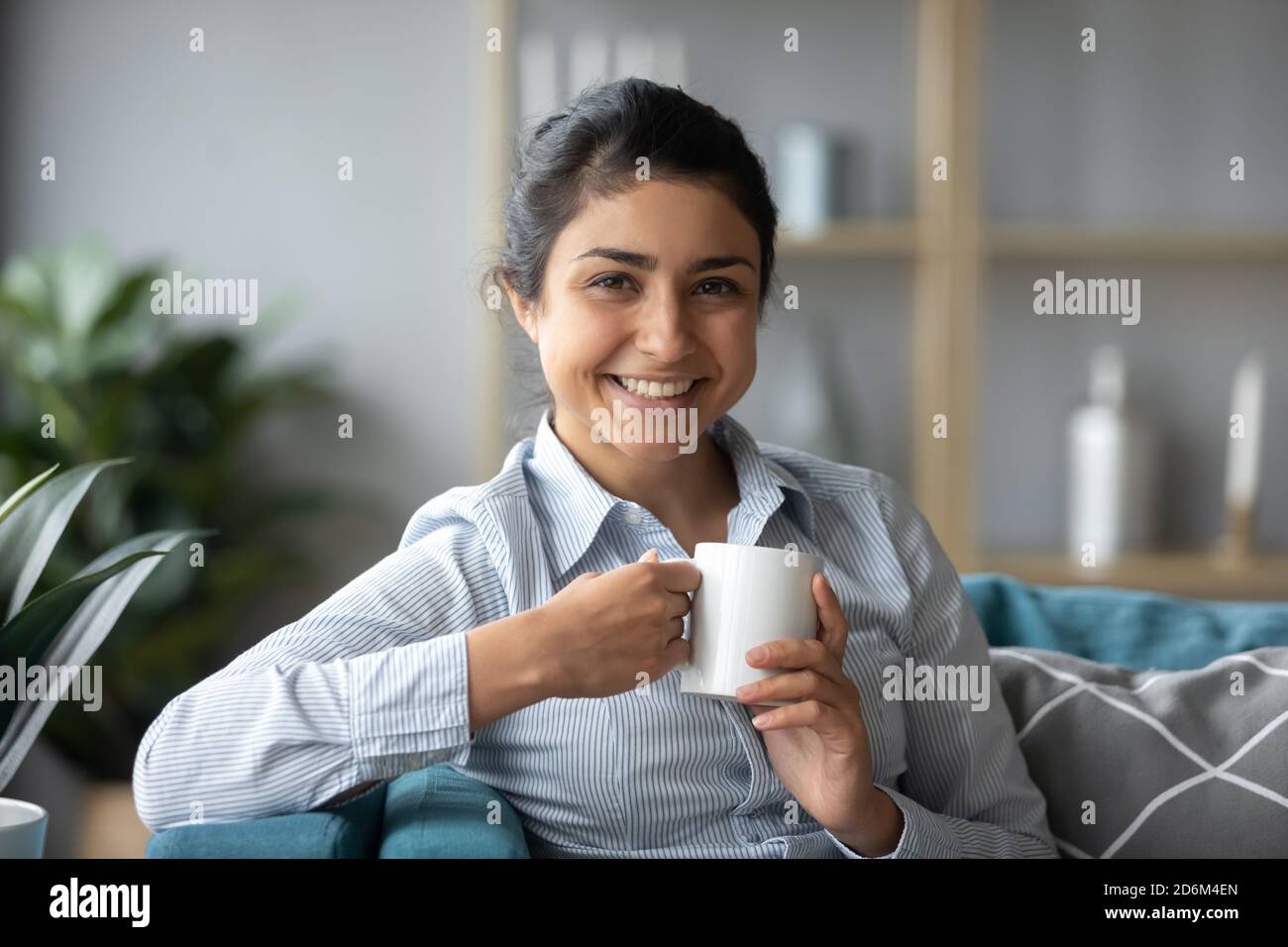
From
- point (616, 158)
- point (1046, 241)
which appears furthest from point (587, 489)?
point (1046, 241)

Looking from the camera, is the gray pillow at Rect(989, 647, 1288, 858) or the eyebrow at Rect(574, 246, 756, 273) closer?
the eyebrow at Rect(574, 246, 756, 273)

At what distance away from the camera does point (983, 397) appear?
283cm

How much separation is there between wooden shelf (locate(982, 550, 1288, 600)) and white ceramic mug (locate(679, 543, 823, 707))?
75.4 inches

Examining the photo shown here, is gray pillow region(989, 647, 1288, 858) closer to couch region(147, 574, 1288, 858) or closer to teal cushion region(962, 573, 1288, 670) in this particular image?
couch region(147, 574, 1288, 858)

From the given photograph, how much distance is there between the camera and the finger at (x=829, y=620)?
946mm

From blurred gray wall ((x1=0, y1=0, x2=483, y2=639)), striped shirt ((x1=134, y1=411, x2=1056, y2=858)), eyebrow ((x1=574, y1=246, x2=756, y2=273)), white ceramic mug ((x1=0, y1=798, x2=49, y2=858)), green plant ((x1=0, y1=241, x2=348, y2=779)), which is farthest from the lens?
blurred gray wall ((x1=0, y1=0, x2=483, y2=639))

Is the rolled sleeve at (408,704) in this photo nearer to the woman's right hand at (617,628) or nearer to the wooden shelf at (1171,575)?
the woman's right hand at (617,628)

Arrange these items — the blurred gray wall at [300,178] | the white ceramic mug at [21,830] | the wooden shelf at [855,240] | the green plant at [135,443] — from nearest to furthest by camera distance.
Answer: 1. the white ceramic mug at [21,830]
2. the green plant at [135,443]
3. the wooden shelf at [855,240]
4. the blurred gray wall at [300,178]

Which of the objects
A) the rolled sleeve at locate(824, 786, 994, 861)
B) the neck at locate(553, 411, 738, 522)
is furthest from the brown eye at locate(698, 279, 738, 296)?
the rolled sleeve at locate(824, 786, 994, 861)

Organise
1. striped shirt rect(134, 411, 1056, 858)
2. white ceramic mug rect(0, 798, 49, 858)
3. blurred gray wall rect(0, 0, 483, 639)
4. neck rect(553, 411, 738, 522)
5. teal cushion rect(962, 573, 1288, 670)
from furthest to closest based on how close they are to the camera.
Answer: blurred gray wall rect(0, 0, 483, 639)
teal cushion rect(962, 573, 1288, 670)
neck rect(553, 411, 738, 522)
striped shirt rect(134, 411, 1056, 858)
white ceramic mug rect(0, 798, 49, 858)

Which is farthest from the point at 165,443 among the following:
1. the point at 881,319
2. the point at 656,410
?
the point at 656,410

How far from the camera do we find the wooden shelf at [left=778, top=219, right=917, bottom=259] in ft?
8.84

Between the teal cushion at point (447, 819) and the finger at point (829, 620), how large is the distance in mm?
268

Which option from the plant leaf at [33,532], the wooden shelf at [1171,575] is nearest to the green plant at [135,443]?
the wooden shelf at [1171,575]
